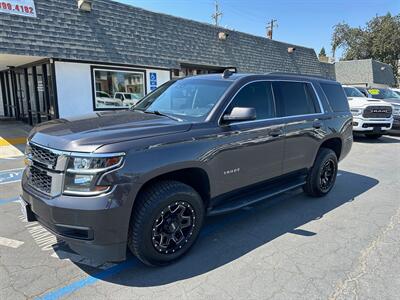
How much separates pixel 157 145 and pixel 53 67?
8.44 metres

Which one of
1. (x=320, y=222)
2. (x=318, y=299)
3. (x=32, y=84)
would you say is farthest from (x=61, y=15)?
(x=318, y=299)

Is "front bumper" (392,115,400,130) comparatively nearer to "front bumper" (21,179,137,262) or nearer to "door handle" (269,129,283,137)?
"door handle" (269,129,283,137)

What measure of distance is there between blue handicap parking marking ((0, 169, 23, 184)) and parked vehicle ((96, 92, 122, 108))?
4.76m

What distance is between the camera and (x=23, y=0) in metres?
8.80

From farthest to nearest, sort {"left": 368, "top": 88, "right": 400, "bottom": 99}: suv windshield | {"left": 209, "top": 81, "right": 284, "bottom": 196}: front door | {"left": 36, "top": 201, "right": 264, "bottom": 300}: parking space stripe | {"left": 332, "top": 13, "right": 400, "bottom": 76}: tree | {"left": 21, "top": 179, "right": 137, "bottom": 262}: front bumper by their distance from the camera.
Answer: {"left": 332, "top": 13, "right": 400, "bottom": 76}: tree < {"left": 368, "top": 88, "right": 400, "bottom": 99}: suv windshield < {"left": 209, "top": 81, "right": 284, "bottom": 196}: front door < {"left": 36, "top": 201, "right": 264, "bottom": 300}: parking space stripe < {"left": 21, "top": 179, "right": 137, "bottom": 262}: front bumper

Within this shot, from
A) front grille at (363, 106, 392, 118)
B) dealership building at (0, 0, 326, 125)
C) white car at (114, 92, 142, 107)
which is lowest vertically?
front grille at (363, 106, 392, 118)

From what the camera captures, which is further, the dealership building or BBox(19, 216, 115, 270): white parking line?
the dealership building

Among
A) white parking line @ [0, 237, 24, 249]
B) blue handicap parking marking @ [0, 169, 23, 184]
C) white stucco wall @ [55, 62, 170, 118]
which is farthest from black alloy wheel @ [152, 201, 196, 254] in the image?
white stucco wall @ [55, 62, 170, 118]

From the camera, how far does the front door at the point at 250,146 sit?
11.5 feet

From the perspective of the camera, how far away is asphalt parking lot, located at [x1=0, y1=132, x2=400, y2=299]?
9.18 ft

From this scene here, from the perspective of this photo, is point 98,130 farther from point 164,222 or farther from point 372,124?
point 372,124

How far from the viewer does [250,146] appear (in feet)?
12.4

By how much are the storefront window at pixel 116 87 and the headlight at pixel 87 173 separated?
892 cm

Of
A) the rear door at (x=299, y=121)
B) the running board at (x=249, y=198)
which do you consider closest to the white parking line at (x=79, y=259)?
the running board at (x=249, y=198)
